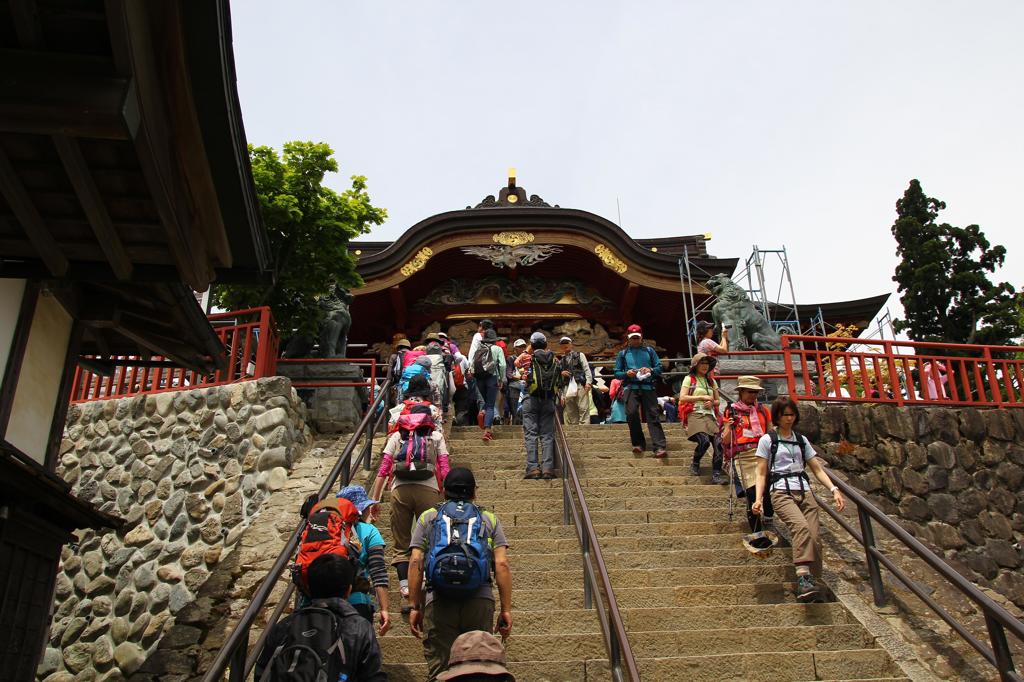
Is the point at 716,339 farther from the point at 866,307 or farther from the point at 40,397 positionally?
the point at 40,397

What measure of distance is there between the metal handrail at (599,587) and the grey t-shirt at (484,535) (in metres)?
0.70

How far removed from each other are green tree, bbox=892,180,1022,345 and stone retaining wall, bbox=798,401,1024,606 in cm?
975

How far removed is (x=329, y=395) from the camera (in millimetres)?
10703

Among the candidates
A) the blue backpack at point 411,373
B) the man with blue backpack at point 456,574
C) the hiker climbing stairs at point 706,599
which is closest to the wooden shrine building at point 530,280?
the hiker climbing stairs at point 706,599

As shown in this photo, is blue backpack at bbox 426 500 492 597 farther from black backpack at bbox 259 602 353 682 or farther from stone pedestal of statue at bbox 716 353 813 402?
stone pedestal of statue at bbox 716 353 813 402

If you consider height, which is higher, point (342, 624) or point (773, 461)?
point (773, 461)

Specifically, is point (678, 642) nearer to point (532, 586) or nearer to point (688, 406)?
point (532, 586)

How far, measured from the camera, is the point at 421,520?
4.52 meters

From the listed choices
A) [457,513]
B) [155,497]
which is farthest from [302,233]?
Result: [457,513]

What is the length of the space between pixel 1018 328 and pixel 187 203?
1997cm

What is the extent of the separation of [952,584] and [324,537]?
422 centimetres

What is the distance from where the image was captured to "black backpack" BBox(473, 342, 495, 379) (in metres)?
10.0

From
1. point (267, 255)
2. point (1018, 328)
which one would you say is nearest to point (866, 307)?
point (1018, 328)

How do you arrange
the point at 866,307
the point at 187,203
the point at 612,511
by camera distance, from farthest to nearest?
1. the point at 866,307
2. the point at 612,511
3. the point at 187,203
